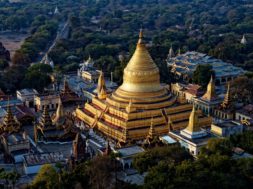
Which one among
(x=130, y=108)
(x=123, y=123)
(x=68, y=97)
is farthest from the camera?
(x=68, y=97)

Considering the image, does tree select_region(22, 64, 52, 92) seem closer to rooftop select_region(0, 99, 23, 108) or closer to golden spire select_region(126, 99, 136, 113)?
rooftop select_region(0, 99, 23, 108)

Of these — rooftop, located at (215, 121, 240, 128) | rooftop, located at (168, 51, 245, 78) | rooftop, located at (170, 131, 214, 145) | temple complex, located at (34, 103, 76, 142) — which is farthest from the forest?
rooftop, located at (170, 131, 214, 145)

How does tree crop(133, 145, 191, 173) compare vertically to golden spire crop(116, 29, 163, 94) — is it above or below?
below

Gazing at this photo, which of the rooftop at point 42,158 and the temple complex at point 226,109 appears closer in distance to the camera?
the rooftop at point 42,158

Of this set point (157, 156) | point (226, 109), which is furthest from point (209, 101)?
point (157, 156)

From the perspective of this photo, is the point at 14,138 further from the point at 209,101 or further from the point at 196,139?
the point at 209,101

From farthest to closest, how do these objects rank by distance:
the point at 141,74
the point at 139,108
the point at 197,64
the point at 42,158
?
the point at 197,64 < the point at 141,74 < the point at 139,108 < the point at 42,158

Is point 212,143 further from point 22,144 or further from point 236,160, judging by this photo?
point 22,144

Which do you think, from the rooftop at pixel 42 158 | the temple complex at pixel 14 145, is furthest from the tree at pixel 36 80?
the rooftop at pixel 42 158

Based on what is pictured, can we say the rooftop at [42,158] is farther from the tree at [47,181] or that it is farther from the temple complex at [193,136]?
the temple complex at [193,136]
